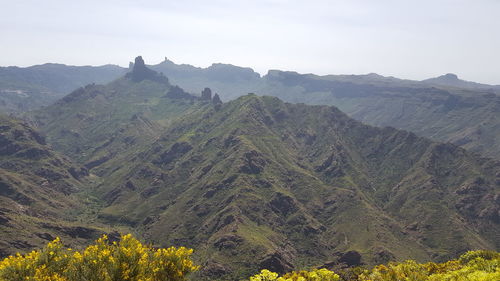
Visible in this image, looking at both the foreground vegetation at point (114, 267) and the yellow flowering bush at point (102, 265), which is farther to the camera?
the yellow flowering bush at point (102, 265)

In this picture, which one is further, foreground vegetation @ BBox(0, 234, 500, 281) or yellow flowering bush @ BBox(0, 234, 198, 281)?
yellow flowering bush @ BBox(0, 234, 198, 281)

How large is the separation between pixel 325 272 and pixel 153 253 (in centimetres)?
2414

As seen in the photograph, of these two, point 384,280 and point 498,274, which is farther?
point 384,280

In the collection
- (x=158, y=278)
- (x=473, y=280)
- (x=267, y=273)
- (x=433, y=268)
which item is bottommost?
(x=433, y=268)

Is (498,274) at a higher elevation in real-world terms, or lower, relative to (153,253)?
higher

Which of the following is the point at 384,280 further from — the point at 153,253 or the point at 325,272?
the point at 153,253

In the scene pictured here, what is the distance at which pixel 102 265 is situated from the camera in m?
50.2

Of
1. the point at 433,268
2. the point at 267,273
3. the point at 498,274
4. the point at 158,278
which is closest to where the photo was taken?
the point at 498,274

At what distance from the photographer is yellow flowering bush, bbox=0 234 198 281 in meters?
49.5

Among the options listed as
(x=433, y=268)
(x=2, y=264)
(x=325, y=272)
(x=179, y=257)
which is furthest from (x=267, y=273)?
(x=433, y=268)

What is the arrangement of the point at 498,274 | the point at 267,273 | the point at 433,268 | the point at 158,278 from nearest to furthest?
the point at 498,274, the point at 267,273, the point at 158,278, the point at 433,268

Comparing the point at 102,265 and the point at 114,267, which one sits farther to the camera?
the point at 102,265

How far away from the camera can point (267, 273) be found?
160ft

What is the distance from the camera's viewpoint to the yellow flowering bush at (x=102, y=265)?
162ft
